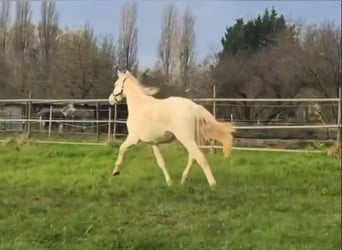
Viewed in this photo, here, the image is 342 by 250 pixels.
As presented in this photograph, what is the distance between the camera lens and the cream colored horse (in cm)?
379

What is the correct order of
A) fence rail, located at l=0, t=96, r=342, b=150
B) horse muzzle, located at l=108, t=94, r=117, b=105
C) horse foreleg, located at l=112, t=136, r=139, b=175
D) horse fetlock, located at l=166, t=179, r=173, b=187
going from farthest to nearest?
horse foreleg, located at l=112, t=136, r=139, b=175
horse fetlock, located at l=166, t=179, r=173, b=187
horse muzzle, located at l=108, t=94, r=117, b=105
fence rail, located at l=0, t=96, r=342, b=150

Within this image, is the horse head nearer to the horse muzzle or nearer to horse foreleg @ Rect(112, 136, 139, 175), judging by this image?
the horse muzzle

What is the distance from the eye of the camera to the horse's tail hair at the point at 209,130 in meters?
3.87

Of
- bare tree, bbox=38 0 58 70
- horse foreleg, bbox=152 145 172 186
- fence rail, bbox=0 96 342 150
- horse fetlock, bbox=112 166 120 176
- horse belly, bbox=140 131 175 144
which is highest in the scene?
bare tree, bbox=38 0 58 70

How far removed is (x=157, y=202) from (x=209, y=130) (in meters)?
0.79

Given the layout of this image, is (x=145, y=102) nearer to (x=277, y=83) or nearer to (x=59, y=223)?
(x=59, y=223)

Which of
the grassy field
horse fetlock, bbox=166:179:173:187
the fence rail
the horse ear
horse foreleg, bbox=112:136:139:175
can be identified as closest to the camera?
the grassy field

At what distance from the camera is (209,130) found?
3.92m

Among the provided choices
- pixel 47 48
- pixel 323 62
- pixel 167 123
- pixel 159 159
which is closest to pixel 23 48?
pixel 47 48

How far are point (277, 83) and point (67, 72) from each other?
14.9 ft

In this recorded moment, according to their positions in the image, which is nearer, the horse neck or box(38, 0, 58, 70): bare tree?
box(38, 0, 58, 70): bare tree

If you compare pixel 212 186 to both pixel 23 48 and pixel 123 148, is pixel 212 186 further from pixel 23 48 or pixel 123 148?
pixel 23 48

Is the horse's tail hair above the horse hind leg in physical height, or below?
above

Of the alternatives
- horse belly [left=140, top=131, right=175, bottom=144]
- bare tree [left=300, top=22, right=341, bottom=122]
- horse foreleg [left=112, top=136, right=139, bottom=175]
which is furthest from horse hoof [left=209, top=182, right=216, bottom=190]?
bare tree [left=300, top=22, right=341, bottom=122]
